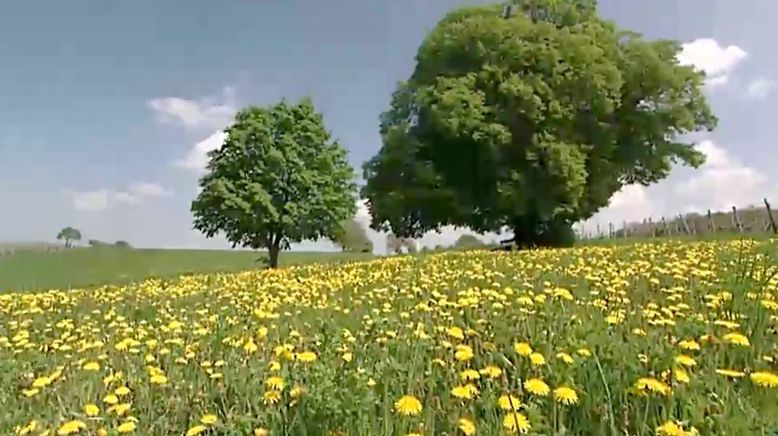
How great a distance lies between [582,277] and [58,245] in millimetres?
66152

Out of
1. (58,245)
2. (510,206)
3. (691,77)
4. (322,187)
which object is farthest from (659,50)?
(58,245)

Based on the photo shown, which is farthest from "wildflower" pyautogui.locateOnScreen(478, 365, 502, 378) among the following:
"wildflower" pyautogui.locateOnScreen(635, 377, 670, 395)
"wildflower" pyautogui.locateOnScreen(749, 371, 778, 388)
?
"wildflower" pyautogui.locateOnScreen(749, 371, 778, 388)

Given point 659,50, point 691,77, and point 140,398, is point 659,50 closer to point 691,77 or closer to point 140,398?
point 691,77

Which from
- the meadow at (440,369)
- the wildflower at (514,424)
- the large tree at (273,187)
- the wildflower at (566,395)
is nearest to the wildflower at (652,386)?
the meadow at (440,369)

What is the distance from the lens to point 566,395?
2402mm

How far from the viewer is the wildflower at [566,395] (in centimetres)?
240

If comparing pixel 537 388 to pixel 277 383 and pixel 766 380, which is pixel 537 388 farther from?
pixel 277 383

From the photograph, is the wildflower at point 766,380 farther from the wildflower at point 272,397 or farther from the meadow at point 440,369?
Result: the wildflower at point 272,397

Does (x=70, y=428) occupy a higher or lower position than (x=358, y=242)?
lower

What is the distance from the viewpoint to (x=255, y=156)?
107ft

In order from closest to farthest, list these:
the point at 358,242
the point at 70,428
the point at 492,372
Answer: the point at 70,428, the point at 492,372, the point at 358,242

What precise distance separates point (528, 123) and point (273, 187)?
13810 mm

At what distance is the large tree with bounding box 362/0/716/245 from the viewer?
Result: 24453 mm

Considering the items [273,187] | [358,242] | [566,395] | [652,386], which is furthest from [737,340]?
[358,242]
